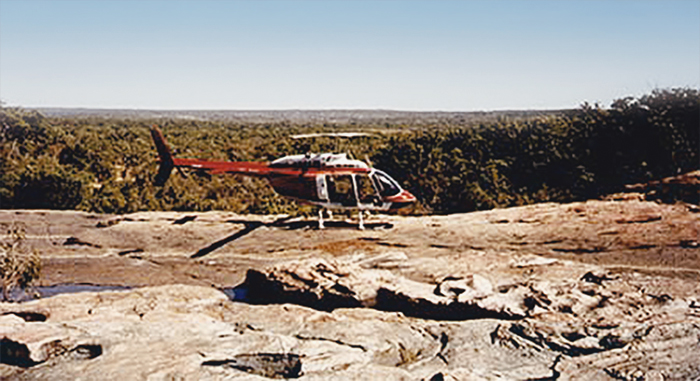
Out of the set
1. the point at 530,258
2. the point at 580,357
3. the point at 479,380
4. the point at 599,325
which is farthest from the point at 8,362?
the point at 530,258

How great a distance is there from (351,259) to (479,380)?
22.8 ft

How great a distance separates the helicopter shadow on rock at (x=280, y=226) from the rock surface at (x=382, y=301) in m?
0.07

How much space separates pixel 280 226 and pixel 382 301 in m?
6.79

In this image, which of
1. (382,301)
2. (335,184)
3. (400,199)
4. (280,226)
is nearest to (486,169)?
(400,199)

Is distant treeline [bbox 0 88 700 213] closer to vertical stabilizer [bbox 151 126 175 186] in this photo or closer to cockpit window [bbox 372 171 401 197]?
cockpit window [bbox 372 171 401 197]

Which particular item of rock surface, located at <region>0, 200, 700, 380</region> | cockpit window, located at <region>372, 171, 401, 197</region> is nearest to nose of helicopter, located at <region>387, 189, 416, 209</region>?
cockpit window, located at <region>372, 171, 401, 197</region>

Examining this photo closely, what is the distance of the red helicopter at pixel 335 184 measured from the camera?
17.3 metres

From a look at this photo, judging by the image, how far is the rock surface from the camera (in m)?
8.81

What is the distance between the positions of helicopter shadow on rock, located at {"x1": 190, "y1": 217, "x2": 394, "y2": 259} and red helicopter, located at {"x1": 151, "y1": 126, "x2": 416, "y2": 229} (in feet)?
1.21

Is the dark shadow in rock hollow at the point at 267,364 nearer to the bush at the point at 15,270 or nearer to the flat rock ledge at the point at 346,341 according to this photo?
the flat rock ledge at the point at 346,341

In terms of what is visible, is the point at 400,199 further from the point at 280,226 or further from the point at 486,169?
the point at 486,169

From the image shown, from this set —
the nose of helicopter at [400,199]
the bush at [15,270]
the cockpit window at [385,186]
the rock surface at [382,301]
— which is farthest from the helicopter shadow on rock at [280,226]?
the bush at [15,270]

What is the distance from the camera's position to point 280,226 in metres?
18.2

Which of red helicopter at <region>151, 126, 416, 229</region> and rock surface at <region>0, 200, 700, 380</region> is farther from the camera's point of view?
red helicopter at <region>151, 126, 416, 229</region>
